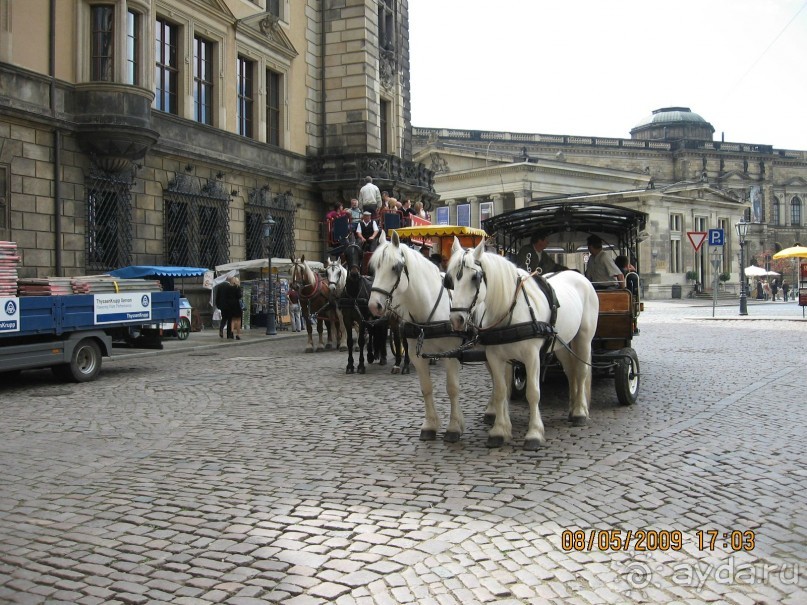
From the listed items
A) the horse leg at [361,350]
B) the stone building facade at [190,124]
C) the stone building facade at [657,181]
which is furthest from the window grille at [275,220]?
the stone building facade at [657,181]

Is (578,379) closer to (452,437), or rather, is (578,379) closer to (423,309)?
(452,437)

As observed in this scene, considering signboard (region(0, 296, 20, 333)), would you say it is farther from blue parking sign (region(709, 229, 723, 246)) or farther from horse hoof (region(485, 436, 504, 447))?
blue parking sign (region(709, 229, 723, 246))

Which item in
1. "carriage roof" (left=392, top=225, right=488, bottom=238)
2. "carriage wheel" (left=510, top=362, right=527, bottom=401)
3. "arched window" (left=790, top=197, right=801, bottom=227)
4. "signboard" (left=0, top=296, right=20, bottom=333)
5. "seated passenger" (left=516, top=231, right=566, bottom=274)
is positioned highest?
"arched window" (left=790, top=197, right=801, bottom=227)

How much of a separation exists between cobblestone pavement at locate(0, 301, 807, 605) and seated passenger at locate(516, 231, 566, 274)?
1889 millimetres

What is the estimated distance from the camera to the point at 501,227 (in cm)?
1109

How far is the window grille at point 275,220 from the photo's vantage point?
27.2 m

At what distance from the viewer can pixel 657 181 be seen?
299 ft

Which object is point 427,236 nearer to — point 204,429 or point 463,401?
point 463,401

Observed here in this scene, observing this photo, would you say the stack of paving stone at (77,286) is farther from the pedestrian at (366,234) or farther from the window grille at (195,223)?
the window grille at (195,223)

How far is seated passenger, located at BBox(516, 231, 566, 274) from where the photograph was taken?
10.4m

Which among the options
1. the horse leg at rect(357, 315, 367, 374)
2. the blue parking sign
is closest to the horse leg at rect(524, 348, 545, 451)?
the horse leg at rect(357, 315, 367, 374)

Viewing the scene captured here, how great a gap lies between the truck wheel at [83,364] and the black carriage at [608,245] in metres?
7.25

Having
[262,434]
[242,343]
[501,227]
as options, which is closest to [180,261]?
[242,343]

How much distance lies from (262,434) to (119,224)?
49.3 ft
